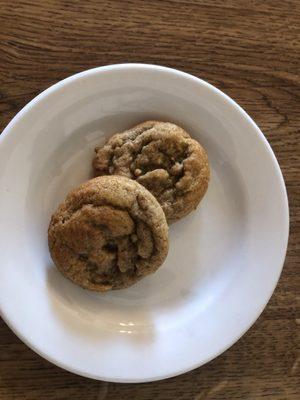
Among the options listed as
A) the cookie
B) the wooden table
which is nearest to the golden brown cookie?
the cookie

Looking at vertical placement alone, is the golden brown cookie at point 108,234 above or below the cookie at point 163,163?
below

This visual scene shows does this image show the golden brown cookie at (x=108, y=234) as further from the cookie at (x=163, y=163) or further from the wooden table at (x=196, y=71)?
the wooden table at (x=196, y=71)

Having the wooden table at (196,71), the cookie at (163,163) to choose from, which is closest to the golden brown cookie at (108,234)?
the cookie at (163,163)

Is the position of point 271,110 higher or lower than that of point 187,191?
higher

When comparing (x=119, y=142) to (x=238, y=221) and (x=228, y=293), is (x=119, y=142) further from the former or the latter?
(x=228, y=293)

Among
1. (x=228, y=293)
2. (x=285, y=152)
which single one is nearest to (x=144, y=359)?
(x=228, y=293)
